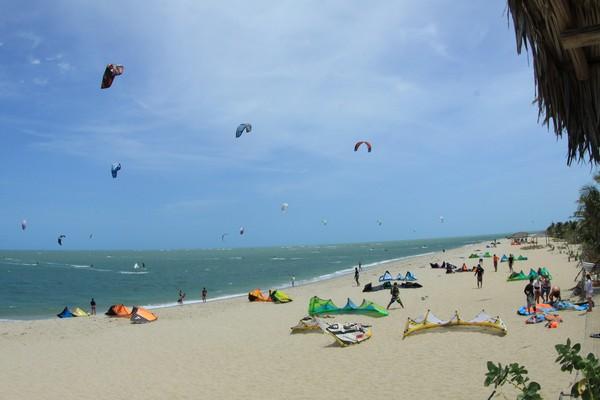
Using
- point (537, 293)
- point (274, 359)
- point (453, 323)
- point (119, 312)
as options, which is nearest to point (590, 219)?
point (537, 293)

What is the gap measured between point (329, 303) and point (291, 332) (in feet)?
12.3

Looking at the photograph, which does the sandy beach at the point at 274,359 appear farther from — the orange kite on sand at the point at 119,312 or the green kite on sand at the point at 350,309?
the orange kite on sand at the point at 119,312

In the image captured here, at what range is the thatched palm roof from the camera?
2.86m

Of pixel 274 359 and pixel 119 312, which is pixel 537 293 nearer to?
pixel 274 359

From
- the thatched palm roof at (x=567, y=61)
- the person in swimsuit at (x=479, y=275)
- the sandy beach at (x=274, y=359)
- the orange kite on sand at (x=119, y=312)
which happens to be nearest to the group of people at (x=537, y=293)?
the sandy beach at (x=274, y=359)

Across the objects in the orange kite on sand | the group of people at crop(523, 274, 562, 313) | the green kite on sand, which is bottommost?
the orange kite on sand

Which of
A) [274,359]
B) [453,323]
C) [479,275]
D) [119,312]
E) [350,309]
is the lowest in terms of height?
[119,312]

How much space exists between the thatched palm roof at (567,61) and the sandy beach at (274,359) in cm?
571

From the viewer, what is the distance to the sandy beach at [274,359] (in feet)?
31.5

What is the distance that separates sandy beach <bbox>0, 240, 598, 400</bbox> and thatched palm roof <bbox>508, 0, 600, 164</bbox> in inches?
225

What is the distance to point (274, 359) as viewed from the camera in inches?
483

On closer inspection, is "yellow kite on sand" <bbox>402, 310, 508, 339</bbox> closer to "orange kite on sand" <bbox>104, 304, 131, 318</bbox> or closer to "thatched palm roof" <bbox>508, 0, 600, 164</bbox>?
"thatched palm roof" <bbox>508, 0, 600, 164</bbox>

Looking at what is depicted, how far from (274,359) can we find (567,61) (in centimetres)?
1059

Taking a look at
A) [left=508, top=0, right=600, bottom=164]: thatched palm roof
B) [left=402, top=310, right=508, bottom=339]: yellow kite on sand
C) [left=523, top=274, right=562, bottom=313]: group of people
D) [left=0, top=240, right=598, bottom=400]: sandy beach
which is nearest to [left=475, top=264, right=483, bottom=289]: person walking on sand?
[left=0, top=240, right=598, bottom=400]: sandy beach
